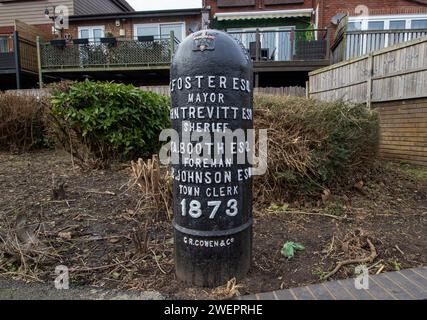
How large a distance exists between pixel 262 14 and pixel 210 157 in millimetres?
14430

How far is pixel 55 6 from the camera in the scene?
57.0ft

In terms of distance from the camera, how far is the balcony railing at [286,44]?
41.9ft

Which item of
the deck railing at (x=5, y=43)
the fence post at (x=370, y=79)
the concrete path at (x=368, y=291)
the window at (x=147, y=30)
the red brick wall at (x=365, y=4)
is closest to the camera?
the concrete path at (x=368, y=291)

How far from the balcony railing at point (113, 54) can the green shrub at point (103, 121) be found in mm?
8527

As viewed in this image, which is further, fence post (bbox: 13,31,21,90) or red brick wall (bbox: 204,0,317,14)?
→ red brick wall (bbox: 204,0,317,14)

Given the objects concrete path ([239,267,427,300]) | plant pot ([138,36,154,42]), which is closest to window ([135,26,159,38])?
plant pot ([138,36,154,42])

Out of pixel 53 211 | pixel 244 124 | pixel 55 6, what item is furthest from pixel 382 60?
pixel 55 6

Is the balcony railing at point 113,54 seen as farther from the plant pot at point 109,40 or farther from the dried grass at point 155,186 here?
the dried grass at point 155,186

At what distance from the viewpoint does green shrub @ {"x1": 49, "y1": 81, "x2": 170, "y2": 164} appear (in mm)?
5660

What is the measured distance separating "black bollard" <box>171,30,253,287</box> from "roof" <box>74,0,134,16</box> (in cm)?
1813

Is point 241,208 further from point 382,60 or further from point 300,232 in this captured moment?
point 382,60

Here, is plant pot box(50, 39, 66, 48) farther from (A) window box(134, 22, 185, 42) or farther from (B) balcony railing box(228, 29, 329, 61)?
(B) balcony railing box(228, 29, 329, 61)

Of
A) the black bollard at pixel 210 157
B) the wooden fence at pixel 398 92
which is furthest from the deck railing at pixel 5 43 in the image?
the black bollard at pixel 210 157

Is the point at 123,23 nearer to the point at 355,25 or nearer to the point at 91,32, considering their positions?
the point at 91,32
